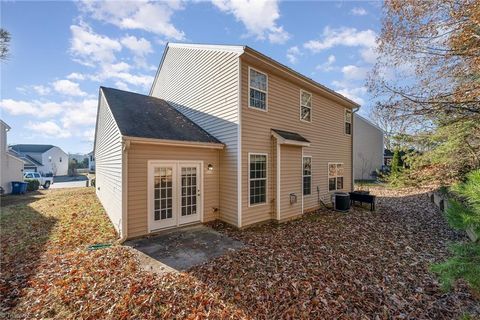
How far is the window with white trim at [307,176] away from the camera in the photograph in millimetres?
9469

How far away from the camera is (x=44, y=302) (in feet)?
11.2

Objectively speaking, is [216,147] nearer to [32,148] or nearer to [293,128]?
[293,128]

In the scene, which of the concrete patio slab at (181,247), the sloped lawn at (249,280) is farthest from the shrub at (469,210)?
the concrete patio slab at (181,247)

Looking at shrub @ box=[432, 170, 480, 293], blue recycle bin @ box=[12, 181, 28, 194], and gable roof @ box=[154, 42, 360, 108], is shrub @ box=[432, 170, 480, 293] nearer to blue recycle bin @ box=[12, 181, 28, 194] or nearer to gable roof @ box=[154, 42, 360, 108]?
gable roof @ box=[154, 42, 360, 108]

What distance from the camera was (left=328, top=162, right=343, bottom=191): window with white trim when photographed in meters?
11.2

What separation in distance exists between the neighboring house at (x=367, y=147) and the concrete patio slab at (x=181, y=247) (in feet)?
75.4

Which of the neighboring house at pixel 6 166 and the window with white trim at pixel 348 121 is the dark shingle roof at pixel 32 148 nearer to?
the neighboring house at pixel 6 166

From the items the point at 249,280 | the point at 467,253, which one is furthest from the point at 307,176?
the point at 467,253

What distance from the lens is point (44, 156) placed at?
130 feet

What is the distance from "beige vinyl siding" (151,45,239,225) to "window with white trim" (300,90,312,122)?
3.78 m

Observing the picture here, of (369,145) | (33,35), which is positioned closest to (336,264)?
(33,35)

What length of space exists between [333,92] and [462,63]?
5.36m

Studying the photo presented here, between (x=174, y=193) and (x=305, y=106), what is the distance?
6.88 meters

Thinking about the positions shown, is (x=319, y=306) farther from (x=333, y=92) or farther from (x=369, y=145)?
(x=369, y=145)
